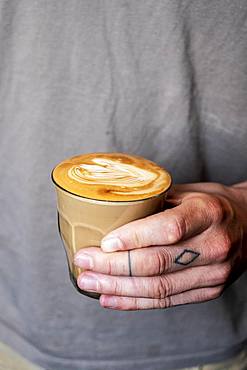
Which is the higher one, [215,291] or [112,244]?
[112,244]

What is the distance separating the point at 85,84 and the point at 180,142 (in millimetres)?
161

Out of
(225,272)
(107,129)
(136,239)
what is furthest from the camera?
(107,129)

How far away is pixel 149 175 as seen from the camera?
2.04 ft

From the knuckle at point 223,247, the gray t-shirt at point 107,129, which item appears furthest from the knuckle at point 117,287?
the gray t-shirt at point 107,129

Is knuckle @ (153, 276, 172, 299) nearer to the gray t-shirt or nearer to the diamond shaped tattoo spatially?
the diamond shaped tattoo

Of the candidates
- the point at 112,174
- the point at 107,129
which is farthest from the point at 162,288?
the point at 107,129

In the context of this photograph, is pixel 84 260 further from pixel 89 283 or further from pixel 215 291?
pixel 215 291

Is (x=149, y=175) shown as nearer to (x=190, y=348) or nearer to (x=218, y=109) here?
(x=218, y=109)

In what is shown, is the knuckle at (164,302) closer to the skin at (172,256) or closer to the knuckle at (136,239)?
the skin at (172,256)

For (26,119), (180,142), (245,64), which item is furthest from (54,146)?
(245,64)

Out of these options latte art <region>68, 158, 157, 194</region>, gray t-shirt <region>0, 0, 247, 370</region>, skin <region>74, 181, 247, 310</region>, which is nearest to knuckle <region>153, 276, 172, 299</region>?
skin <region>74, 181, 247, 310</region>

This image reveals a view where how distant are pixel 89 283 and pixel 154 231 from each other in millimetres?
90

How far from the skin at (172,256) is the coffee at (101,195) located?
0.05 feet

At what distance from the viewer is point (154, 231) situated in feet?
1.83
